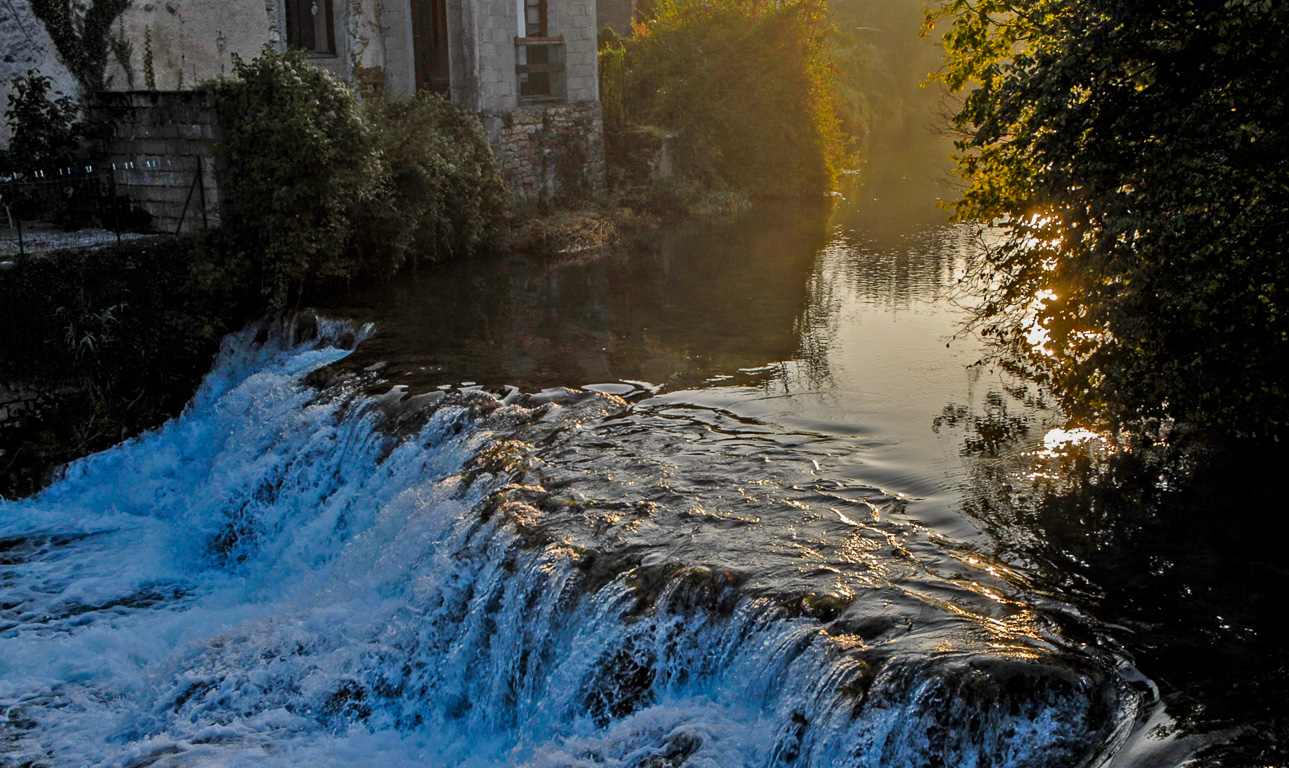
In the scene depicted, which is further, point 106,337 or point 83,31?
point 83,31

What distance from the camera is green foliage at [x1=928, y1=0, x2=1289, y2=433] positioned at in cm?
615

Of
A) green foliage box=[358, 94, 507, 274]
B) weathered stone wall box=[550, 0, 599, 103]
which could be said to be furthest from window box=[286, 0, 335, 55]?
weathered stone wall box=[550, 0, 599, 103]

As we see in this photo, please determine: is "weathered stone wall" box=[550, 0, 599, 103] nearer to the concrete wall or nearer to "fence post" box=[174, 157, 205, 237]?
the concrete wall

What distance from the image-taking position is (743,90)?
25062mm

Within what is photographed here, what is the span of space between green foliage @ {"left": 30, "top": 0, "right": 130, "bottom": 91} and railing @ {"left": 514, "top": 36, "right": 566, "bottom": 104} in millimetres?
7390

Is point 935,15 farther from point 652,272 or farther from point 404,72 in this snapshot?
point 404,72

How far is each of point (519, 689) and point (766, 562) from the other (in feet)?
6.10

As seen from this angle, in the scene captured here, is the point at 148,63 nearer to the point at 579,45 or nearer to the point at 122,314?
the point at 122,314

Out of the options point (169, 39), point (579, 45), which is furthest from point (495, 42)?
point (169, 39)

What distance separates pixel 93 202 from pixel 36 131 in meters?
1.16

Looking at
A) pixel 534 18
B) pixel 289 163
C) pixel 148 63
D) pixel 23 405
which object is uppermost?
pixel 534 18

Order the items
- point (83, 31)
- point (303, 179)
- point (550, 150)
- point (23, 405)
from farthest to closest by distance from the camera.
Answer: point (550, 150), point (83, 31), point (303, 179), point (23, 405)

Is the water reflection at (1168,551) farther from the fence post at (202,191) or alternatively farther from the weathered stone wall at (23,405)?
the weathered stone wall at (23,405)

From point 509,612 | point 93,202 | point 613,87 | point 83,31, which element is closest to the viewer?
point 509,612
